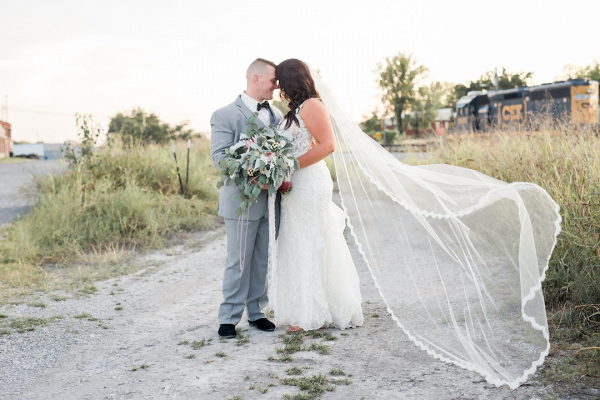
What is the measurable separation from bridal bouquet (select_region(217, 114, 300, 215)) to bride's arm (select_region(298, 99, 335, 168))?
0.56 ft

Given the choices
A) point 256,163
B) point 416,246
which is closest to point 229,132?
point 256,163

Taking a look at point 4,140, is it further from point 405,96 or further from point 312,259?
point 312,259

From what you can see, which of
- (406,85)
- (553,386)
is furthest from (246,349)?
(406,85)

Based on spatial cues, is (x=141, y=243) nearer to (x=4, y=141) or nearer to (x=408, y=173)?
(x=408, y=173)

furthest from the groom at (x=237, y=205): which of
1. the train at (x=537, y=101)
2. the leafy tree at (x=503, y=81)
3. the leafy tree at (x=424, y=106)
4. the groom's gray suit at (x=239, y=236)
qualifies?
the leafy tree at (x=503, y=81)

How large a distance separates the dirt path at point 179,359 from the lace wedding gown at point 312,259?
0.68 ft

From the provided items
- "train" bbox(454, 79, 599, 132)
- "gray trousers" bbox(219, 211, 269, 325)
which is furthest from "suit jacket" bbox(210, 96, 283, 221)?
"train" bbox(454, 79, 599, 132)

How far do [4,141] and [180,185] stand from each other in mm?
46273

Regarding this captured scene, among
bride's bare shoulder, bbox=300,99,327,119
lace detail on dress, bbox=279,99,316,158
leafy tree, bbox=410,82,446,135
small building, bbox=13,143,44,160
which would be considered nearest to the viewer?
bride's bare shoulder, bbox=300,99,327,119

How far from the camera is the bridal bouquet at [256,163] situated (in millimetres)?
4004

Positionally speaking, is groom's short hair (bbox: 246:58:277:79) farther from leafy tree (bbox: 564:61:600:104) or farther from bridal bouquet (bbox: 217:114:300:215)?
leafy tree (bbox: 564:61:600:104)

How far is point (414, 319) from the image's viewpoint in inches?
162

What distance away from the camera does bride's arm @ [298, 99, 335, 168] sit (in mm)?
4176

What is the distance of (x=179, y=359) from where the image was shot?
4.02 m
